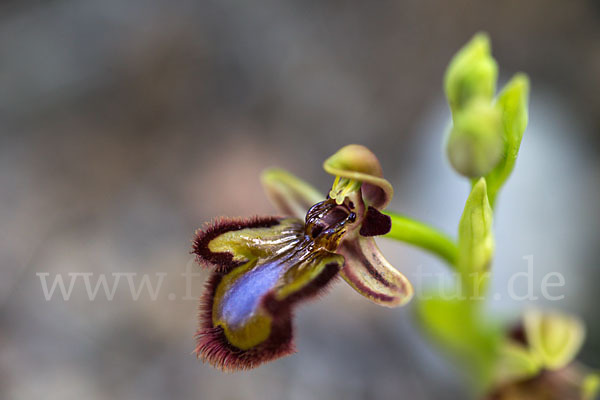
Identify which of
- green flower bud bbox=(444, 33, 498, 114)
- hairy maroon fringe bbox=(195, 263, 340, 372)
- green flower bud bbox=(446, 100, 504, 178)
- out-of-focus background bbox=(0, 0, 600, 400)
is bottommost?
hairy maroon fringe bbox=(195, 263, 340, 372)

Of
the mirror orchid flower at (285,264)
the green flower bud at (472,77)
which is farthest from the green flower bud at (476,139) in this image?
the mirror orchid flower at (285,264)

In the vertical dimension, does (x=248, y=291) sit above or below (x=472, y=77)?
below

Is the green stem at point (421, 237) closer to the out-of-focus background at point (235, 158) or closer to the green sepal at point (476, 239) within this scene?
the green sepal at point (476, 239)

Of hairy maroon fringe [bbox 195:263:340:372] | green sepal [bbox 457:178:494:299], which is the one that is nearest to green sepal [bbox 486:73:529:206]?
green sepal [bbox 457:178:494:299]

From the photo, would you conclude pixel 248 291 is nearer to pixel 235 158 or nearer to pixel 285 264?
pixel 285 264

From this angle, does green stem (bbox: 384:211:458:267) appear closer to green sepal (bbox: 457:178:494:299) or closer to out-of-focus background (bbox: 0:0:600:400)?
green sepal (bbox: 457:178:494:299)

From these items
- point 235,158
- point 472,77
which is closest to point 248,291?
point 472,77
